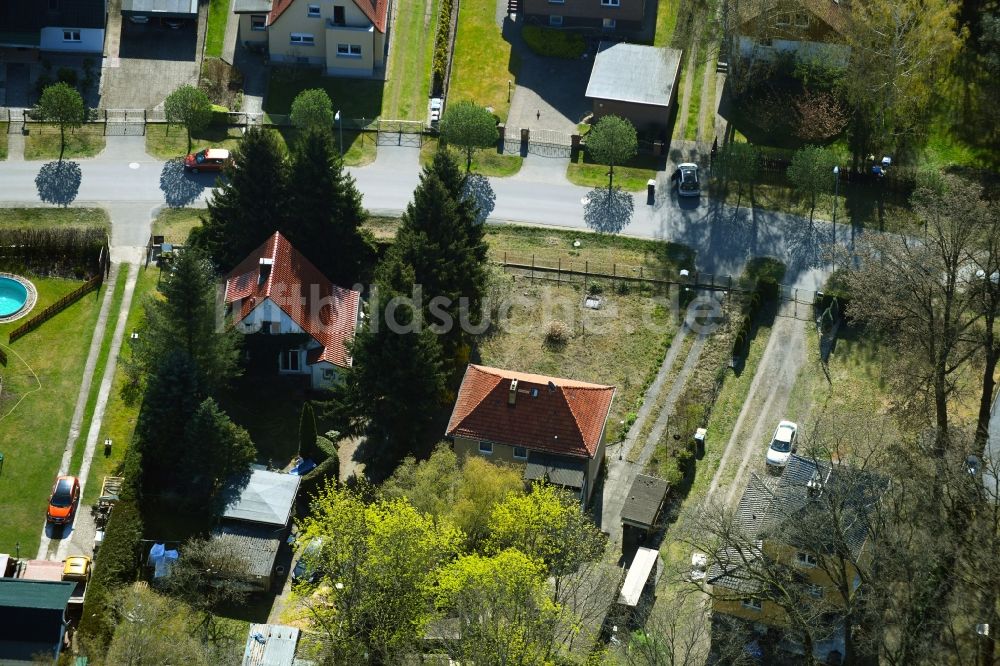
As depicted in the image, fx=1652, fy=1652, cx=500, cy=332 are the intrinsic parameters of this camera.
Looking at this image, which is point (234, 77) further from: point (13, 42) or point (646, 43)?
point (646, 43)

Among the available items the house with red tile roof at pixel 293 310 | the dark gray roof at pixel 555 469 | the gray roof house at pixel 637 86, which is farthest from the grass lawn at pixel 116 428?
the gray roof house at pixel 637 86

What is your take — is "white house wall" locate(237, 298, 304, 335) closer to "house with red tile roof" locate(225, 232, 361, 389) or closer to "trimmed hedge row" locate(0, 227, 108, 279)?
"house with red tile roof" locate(225, 232, 361, 389)

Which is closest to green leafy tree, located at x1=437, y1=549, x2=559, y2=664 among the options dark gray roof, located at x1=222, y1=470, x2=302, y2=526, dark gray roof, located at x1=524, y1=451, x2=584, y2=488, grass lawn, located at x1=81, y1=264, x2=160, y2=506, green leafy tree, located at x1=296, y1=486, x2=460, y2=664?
green leafy tree, located at x1=296, y1=486, x2=460, y2=664

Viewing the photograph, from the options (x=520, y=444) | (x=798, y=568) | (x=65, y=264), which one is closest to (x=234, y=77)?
(x=65, y=264)

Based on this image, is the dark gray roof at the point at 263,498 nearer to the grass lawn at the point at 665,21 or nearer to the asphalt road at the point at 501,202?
the asphalt road at the point at 501,202

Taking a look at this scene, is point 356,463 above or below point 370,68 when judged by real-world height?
below

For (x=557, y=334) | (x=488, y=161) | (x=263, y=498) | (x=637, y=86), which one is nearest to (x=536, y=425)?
(x=557, y=334)
